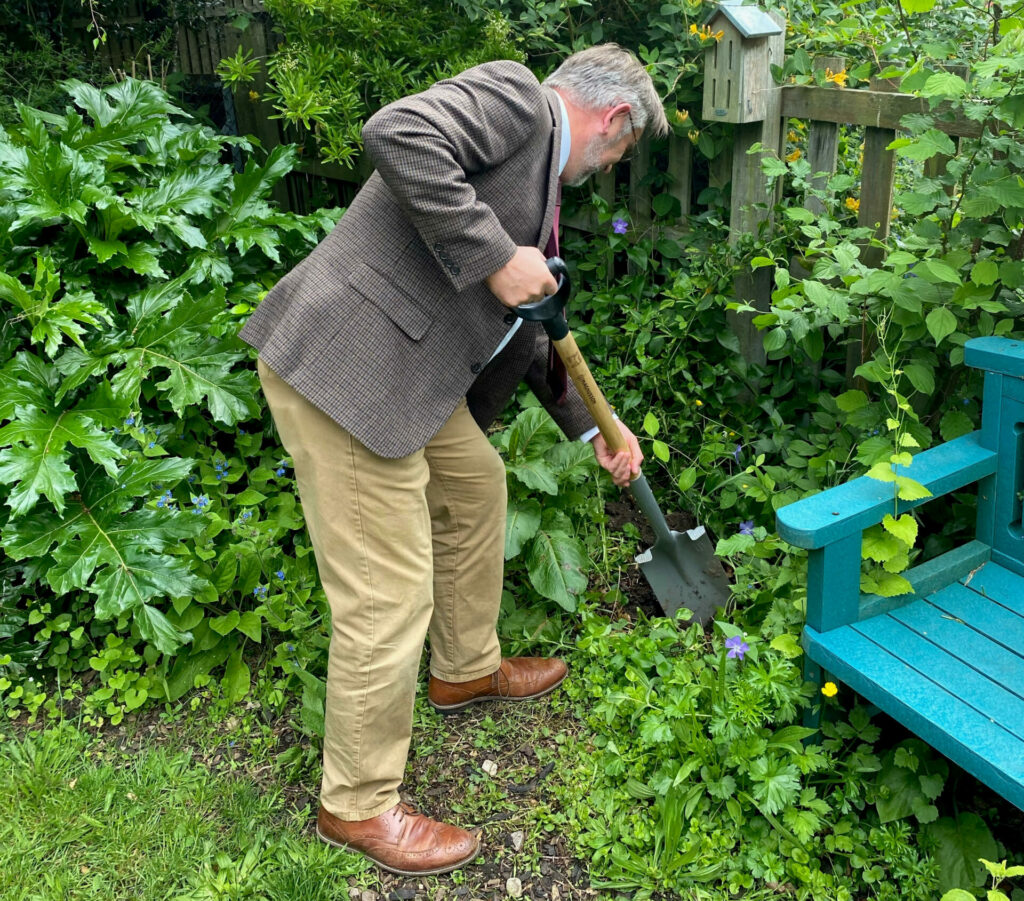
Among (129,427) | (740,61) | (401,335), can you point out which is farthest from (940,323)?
(129,427)

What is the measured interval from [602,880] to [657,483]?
1558 millimetres


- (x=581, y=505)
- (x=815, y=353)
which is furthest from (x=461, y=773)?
(x=815, y=353)

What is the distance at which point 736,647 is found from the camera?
228cm

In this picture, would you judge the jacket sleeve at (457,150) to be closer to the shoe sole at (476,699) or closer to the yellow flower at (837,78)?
the shoe sole at (476,699)

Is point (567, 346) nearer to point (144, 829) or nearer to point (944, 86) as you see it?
point (944, 86)

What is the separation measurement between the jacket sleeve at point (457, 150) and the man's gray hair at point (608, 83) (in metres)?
0.17

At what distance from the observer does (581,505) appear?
312 cm

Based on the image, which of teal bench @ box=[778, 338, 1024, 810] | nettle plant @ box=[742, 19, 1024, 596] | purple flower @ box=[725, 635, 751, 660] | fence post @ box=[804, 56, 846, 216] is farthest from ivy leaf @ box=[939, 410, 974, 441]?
fence post @ box=[804, 56, 846, 216]

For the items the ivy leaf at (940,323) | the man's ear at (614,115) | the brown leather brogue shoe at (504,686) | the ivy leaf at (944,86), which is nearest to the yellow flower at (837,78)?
the ivy leaf at (944,86)

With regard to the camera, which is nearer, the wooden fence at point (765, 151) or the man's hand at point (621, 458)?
the man's hand at point (621, 458)

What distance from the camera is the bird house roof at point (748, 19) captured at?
9.20ft

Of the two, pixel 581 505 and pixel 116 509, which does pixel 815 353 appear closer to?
pixel 581 505

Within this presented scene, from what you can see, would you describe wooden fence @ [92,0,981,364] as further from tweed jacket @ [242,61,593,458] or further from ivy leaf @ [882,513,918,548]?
tweed jacket @ [242,61,593,458]

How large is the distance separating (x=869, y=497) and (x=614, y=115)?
1.02 metres
